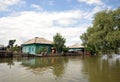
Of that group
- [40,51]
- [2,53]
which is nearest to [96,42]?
[2,53]

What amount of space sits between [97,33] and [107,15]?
3.09m

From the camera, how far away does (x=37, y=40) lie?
51.5 m

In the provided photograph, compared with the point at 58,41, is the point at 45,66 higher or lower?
lower

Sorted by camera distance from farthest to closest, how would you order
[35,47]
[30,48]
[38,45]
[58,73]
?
[30,48] → [38,45] → [35,47] → [58,73]

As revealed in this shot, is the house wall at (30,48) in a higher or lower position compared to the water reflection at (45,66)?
higher

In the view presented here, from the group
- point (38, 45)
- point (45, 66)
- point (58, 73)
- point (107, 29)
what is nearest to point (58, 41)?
point (38, 45)

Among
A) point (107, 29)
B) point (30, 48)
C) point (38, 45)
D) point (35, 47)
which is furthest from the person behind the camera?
point (30, 48)

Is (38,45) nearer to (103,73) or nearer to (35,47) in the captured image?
(35,47)

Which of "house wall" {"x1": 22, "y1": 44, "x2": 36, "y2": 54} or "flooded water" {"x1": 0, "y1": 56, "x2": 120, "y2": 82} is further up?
"house wall" {"x1": 22, "y1": 44, "x2": 36, "y2": 54}

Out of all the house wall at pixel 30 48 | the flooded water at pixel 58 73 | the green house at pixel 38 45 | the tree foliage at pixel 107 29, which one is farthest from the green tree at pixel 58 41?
the flooded water at pixel 58 73

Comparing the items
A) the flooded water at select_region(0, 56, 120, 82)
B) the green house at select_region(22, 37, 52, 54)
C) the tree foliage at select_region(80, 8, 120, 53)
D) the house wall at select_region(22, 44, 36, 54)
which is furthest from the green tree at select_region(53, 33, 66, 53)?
the flooded water at select_region(0, 56, 120, 82)

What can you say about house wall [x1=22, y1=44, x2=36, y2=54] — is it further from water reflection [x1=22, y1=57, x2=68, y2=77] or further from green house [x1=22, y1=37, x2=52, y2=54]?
water reflection [x1=22, y1=57, x2=68, y2=77]

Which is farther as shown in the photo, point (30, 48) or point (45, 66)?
point (30, 48)

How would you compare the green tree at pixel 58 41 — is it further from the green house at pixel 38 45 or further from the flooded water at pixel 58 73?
the flooded water at pixel 58 73
